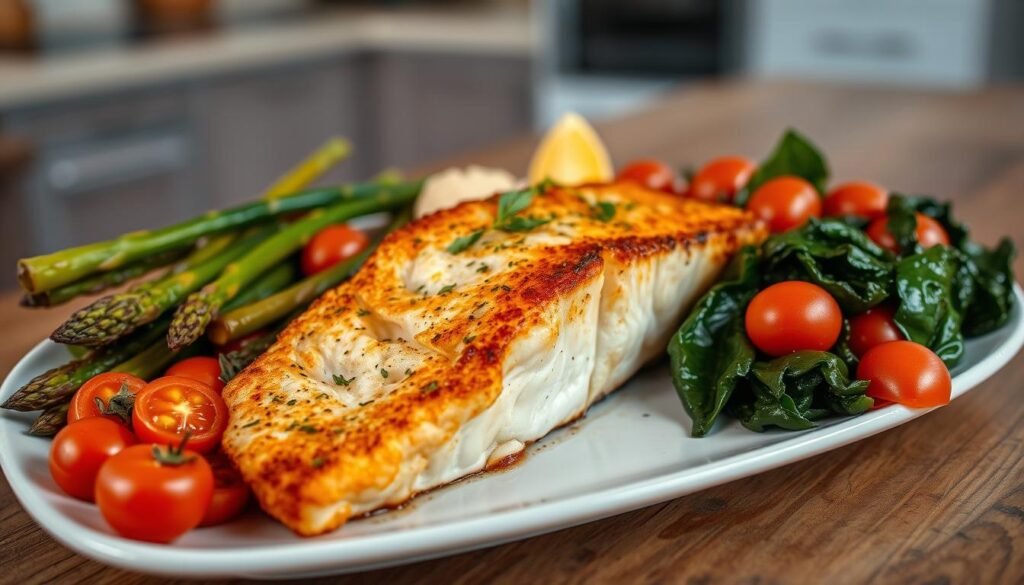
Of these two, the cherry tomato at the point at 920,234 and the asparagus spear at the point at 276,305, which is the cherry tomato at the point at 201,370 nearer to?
the asparagus spear at the point at 276,305

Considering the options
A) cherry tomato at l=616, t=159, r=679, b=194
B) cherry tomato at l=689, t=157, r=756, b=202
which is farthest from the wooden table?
cherry tomato at l=616, t=159, r=679, b=194

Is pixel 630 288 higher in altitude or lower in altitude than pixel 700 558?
higher

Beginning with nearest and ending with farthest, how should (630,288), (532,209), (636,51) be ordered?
(630,288) → (532,209) → (636,51)

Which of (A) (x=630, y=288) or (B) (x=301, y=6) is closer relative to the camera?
(A) (x=630, y=288)

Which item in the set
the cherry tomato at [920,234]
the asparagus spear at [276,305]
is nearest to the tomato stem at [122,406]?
the asparagus spear at [276,305]

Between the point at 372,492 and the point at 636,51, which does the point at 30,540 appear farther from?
the point at 636,51

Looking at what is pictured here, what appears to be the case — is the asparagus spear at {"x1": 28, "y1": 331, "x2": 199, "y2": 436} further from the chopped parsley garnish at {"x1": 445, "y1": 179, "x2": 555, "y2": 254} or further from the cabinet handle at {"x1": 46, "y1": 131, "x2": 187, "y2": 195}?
the cabinet handle at {"x1": 46, "y1": 131, "x2": 187, "y2": 195}

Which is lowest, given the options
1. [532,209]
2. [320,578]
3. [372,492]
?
[320,578]

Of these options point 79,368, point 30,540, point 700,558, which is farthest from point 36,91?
point 700,558
